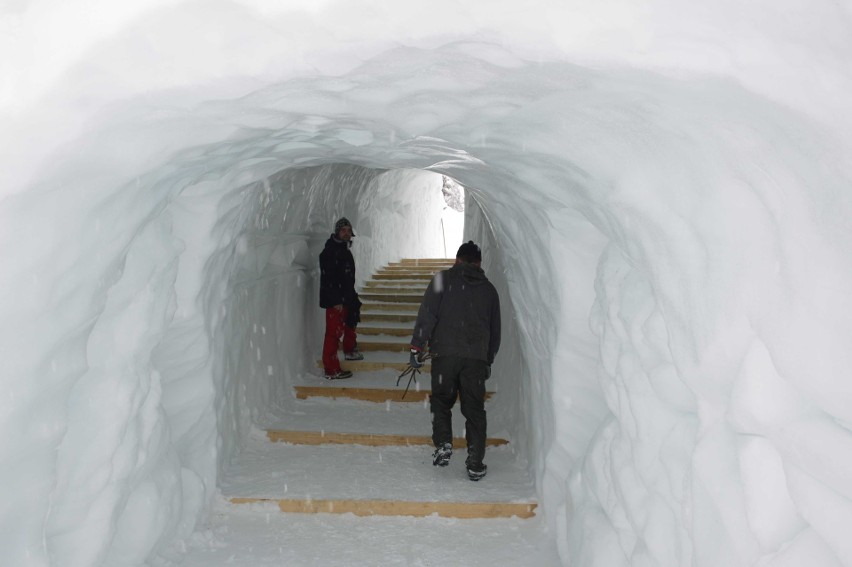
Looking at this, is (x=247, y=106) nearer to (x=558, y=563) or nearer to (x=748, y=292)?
(x=748, y=292)

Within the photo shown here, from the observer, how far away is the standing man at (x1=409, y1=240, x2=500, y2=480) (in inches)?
195

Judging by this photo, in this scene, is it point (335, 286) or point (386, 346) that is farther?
point (386, 346)

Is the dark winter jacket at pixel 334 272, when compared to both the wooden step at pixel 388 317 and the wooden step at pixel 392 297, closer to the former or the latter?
the wooden step at pixel 388 317

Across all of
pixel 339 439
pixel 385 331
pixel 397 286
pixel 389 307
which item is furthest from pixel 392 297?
pixel 339 439

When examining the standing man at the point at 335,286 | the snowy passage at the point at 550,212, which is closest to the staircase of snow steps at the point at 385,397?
the standing man at the point at 335,286

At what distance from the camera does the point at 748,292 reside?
1.95 metres

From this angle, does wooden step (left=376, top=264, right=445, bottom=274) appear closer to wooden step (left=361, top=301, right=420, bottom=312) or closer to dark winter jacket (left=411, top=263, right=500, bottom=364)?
wooden step (left=361, top=301, right=420, bottom=312)

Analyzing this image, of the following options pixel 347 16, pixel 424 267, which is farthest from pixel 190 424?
pixel 424 267

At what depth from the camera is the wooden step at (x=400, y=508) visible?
14.7ft

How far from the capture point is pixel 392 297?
10672 millimetres

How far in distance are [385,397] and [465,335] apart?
221 cm

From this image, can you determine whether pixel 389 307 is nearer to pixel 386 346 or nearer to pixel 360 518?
pixel 386 346

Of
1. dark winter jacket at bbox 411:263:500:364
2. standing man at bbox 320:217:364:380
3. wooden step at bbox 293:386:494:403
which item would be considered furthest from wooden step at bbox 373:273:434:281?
dark winter jacket at bbox 411:263:500:364

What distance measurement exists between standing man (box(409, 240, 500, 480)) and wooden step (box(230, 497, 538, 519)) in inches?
18.5
